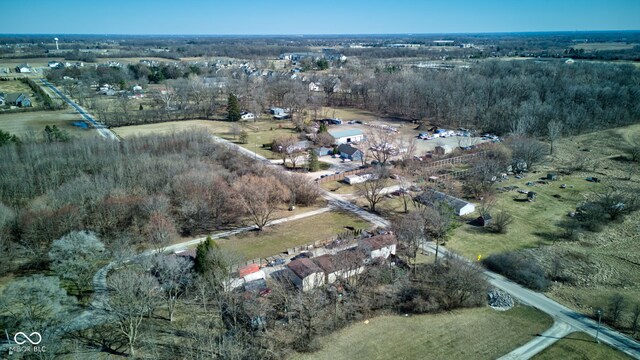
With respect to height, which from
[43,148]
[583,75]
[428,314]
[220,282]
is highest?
[583,75]

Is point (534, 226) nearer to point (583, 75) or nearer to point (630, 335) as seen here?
point (630, 335)

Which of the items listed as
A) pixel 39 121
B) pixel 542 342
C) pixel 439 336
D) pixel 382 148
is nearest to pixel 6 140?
pixel 39 121

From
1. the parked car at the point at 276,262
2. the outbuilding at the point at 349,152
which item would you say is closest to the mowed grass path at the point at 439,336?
the parked car at the point at 276,262

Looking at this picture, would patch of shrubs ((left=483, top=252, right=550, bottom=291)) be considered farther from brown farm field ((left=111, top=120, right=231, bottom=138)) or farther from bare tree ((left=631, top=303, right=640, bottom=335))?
brown farm field ((left=111, top=120, right=231, bottom=138))

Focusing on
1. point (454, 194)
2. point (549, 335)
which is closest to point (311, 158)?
point (454, 194)

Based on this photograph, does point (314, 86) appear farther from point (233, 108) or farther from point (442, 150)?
point (442, 150)

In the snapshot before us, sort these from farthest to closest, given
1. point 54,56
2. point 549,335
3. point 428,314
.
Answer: point 54,56 → point 428,314 → point 549,335

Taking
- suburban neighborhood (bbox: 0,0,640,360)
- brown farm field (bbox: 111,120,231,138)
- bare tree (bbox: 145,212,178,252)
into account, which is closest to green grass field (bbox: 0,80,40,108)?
suburban neighborhood (bbox: 0,0,640,360)

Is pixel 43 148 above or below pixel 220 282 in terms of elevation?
above
